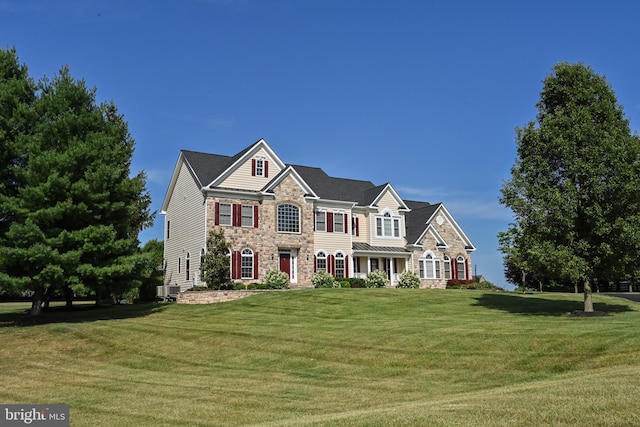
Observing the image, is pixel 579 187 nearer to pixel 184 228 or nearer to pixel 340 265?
pixel 340 265

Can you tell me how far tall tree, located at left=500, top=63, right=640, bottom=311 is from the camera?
20.9 m

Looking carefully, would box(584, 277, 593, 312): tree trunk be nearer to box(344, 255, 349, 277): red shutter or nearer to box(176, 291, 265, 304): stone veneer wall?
box(176, 291, 265, 304): stone veneer wall

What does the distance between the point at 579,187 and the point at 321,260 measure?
20.8 metres

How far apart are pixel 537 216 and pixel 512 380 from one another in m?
10.7

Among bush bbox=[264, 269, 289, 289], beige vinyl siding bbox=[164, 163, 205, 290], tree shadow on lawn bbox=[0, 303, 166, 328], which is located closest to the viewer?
tree shadow on lawn bbox=[0, 303, 166, 328]

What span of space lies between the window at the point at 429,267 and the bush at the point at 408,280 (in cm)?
309

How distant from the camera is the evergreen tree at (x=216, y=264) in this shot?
109ft

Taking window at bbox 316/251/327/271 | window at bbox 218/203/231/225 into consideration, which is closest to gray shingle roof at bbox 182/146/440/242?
window at bbox 218/203/231/225

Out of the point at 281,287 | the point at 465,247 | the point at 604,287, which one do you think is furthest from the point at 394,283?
the point at 604,287

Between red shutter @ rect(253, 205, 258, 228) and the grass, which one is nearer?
the grass

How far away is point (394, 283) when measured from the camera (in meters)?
44.2

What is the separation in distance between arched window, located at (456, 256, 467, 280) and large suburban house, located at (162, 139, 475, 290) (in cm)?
9

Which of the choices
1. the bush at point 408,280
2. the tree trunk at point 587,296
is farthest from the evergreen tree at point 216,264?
the tree trunk at point 587,296

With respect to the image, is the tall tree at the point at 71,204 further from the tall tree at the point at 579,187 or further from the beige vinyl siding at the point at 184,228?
the tall tree at the point at 579,187
